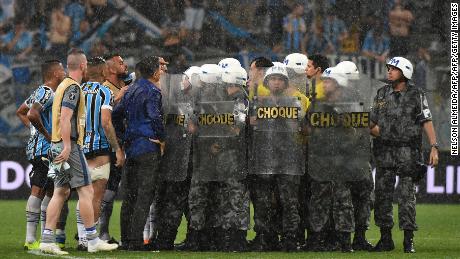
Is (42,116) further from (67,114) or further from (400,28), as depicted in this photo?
(400,28)

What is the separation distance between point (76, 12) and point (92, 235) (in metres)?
12.4

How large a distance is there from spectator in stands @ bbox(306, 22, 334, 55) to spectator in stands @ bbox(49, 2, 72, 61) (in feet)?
15.1

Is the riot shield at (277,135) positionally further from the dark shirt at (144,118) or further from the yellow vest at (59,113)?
the yellow vest at (59,113)

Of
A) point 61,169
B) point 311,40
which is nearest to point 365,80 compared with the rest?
point 61,169

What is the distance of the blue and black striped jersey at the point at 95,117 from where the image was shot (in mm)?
12805

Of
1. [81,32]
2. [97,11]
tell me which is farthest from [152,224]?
[97,11]

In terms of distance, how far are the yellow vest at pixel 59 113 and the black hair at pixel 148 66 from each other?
0.85 m

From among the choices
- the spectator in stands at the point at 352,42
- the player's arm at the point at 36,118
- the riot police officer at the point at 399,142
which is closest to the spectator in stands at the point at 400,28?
the spectator in stands at the point at 352,42

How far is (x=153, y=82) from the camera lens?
41.6 feet

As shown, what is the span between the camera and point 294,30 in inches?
918

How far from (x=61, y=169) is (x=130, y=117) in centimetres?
114

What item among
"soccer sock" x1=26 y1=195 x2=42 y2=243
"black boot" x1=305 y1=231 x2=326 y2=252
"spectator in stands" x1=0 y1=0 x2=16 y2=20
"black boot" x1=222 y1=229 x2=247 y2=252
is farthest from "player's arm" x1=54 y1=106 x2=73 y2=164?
"spectator in stands" x1=0 y1=0 x2=16 y2=20

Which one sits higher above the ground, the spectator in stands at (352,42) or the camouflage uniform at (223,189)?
the spectator in stands at (352,42)

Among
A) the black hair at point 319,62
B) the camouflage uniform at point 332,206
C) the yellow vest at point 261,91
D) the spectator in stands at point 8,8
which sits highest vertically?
the spectator in stands at point 8,8
